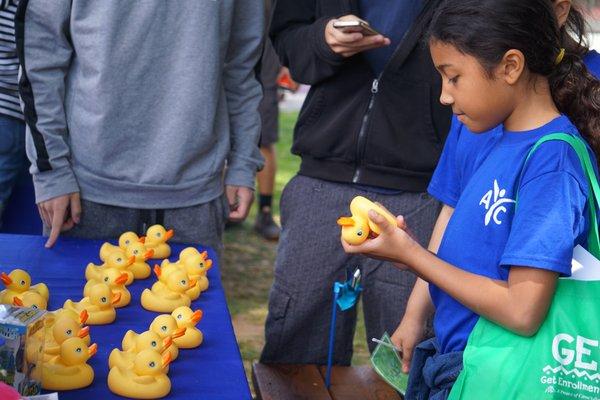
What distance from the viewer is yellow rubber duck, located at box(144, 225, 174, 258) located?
242 centimetres

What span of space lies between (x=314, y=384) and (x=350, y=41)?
103 centimetres

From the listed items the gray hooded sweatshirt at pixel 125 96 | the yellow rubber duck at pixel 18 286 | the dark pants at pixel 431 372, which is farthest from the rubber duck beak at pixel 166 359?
the gray hooded sweatshirt at pixel 125 96

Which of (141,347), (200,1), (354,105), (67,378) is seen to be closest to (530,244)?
(141,347)

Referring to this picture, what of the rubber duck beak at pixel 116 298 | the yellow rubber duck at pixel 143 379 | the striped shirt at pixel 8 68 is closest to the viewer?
the yellow rubber duck at pixel 143 379

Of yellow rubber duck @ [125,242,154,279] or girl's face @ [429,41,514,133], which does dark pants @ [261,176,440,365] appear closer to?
yellow rubber duck @ [125,242,154,279]

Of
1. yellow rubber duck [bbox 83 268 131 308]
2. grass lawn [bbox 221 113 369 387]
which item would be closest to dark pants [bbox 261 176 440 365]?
yellow rubber duck [bbox 83 268 131 308]

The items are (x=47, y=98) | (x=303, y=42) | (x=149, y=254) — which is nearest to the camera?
(x=149, y=254)

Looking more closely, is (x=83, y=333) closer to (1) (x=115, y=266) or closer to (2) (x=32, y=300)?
(2) (x=32, y=300)

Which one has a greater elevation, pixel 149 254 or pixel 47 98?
pixel 47 98

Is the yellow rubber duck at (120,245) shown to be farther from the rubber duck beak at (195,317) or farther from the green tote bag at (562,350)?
the green tote bag at (562,350)

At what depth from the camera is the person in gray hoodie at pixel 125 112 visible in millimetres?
2461

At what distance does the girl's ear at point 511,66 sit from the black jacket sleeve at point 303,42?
2.83 feet

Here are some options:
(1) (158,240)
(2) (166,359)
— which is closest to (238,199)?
(1) (158,240)

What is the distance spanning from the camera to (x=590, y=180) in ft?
5.67
